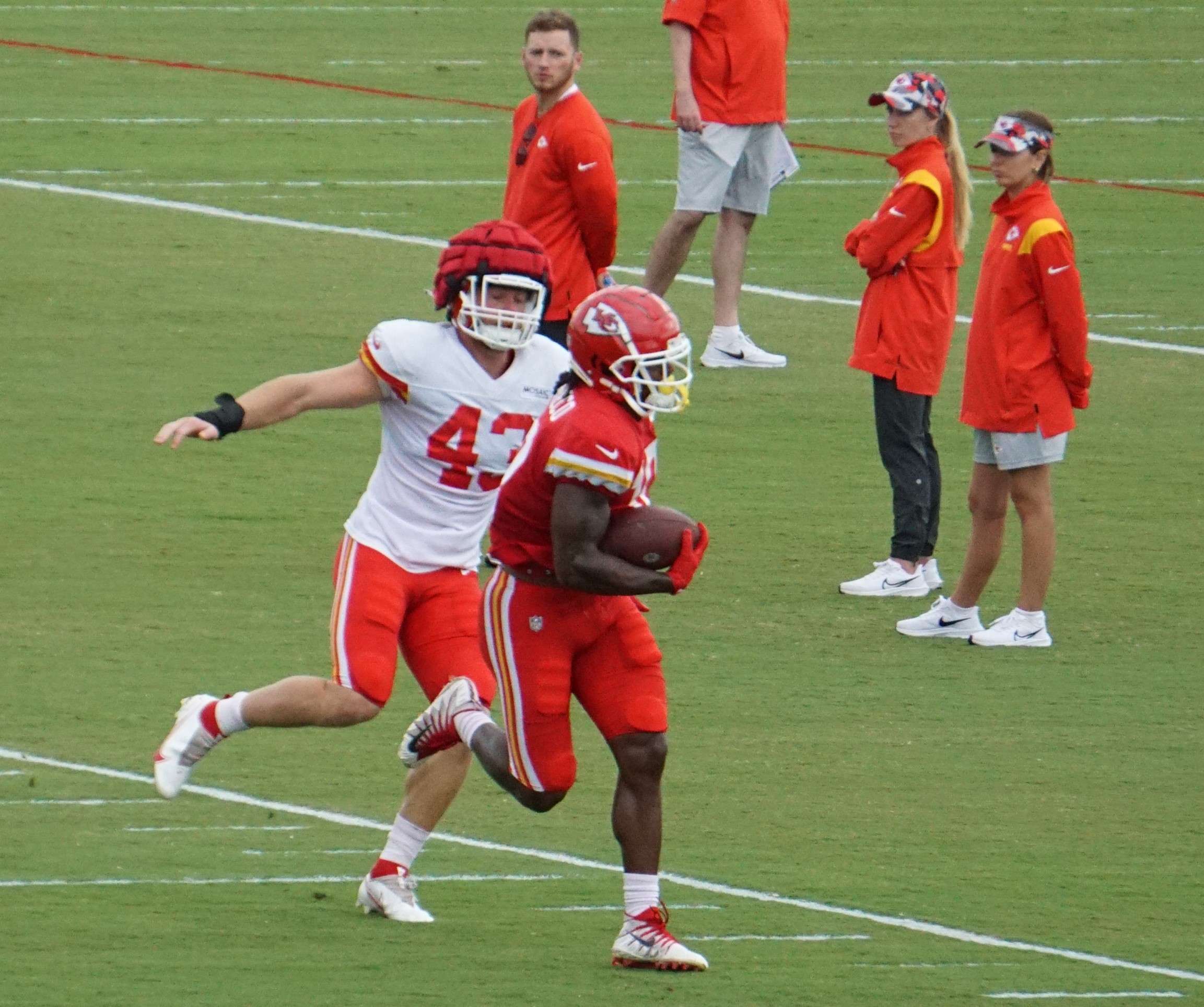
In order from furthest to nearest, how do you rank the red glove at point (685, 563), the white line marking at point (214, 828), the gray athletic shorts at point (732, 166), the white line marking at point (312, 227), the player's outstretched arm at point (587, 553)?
the white line marking at point (312, 227) < the gray athletic shorts at point (732, 166) < the white line marking at point (214, 828) < the red glove at point (685, 563) < the player's outstretched arm at point (587, 553)

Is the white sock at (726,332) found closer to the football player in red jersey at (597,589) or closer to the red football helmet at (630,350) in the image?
the football player in red jersey at (597,589)

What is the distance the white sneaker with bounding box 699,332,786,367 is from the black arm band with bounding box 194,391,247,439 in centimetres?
749

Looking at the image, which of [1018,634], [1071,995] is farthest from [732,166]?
[1071,995]

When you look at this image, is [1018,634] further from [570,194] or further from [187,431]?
[187,431]

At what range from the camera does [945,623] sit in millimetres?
9992

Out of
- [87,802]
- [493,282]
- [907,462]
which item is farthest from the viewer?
[907,462]

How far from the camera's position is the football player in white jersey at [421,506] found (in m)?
7.05

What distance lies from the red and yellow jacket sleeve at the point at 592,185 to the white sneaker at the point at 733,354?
9.80ft

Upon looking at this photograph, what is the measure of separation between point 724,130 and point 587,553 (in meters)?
7.67

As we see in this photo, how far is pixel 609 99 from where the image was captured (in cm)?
2142

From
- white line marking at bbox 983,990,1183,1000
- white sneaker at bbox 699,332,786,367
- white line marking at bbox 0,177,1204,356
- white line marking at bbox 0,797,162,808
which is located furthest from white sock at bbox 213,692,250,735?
white line marking at bbox 0,177,1204,356

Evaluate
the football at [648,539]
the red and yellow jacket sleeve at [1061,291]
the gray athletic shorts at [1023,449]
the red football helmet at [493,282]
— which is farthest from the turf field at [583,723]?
the red football helmet at [493,282]

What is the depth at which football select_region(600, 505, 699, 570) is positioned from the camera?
21.4 feet

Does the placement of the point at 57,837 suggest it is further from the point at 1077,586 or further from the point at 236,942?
the point at 1077,586
